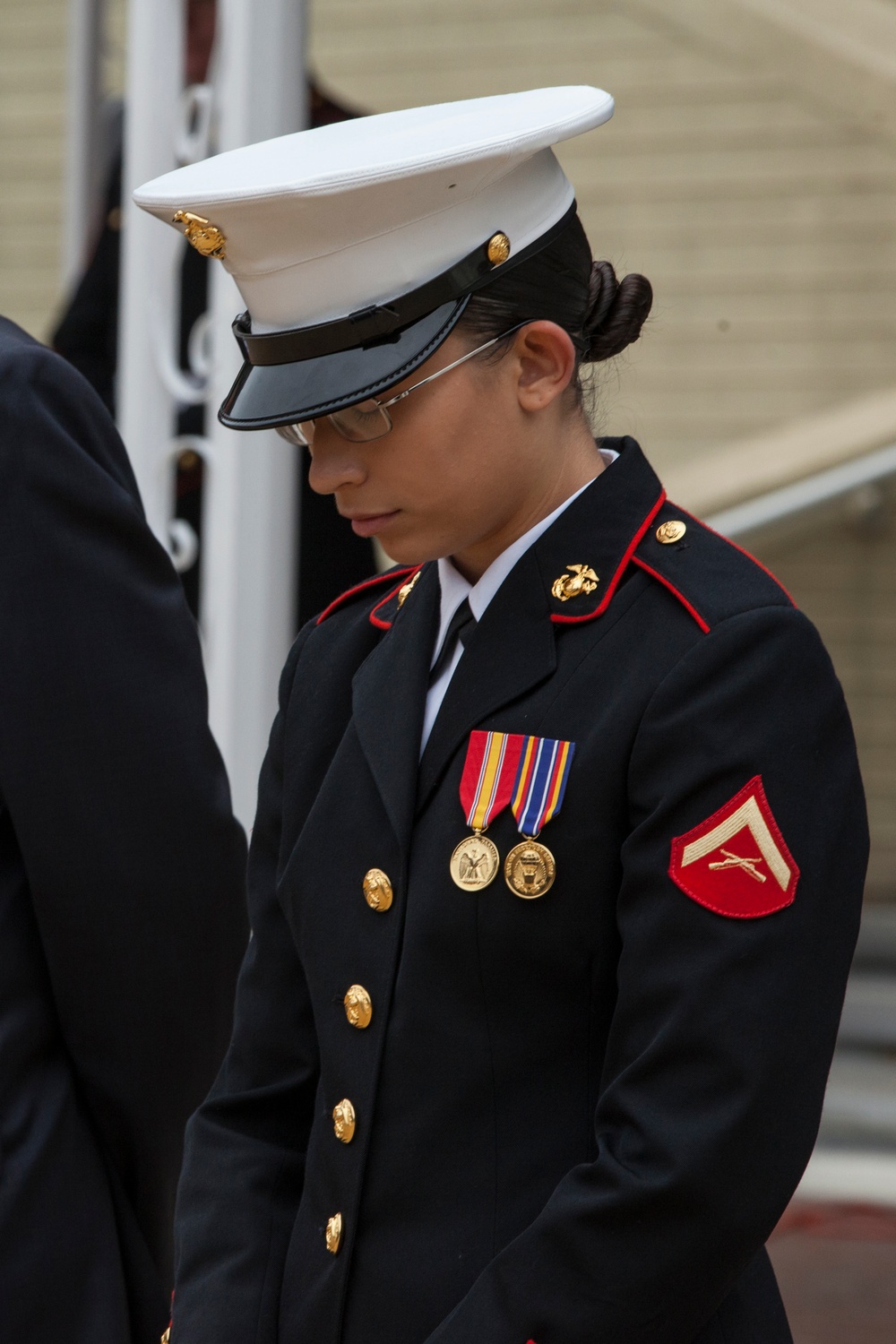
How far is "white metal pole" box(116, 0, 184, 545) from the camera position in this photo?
2.94 meters

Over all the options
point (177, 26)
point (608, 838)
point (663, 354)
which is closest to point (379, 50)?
point (663, 354)

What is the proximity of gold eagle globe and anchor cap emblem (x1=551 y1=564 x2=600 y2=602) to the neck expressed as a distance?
0.17ft

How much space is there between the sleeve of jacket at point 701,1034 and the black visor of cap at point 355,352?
0.28 m

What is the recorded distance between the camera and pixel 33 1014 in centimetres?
156

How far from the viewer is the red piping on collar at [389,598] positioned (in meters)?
1.37

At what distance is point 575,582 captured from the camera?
1.21 meters

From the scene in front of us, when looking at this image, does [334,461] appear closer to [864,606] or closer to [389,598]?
[389,598]

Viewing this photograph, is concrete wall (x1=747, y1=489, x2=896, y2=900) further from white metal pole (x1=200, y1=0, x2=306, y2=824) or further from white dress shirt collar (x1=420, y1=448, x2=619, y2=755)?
white dress shirt collar (x1=420, y1=448, x2=619, y2=755)

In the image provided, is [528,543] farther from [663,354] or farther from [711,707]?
[663,354]

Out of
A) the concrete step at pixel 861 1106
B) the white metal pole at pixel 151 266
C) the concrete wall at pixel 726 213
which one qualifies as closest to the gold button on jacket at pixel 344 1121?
the white metal pole at pixel 151 266

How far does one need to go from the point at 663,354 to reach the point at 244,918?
9.07 ft

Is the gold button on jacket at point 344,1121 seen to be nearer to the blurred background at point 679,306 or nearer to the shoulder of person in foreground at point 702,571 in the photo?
the shoulder of person in foreground at point 702,571

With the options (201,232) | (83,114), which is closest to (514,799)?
(201,232)

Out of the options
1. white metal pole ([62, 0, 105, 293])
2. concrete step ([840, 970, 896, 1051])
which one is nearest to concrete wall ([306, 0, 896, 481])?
white metal pole ([62, 0, 105, 293])
